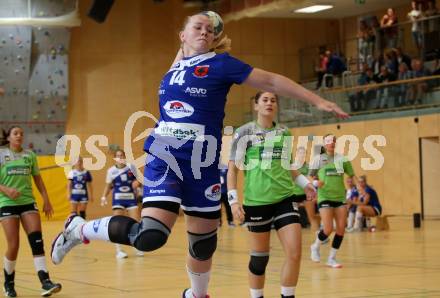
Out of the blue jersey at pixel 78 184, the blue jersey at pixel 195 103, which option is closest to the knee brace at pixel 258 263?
the blue jersey at pixel 195 103

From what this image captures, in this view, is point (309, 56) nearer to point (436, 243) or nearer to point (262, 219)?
point (436, 243)

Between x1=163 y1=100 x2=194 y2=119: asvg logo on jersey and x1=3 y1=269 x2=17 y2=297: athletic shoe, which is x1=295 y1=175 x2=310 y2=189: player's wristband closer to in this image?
x1=163 y1=100 x2=194 y2=119: asvg logo on jersey

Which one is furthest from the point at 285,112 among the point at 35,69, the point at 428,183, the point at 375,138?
the point at 35,69

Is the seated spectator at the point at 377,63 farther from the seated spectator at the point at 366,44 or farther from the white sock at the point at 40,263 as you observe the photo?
the white sock at the point at 40,263

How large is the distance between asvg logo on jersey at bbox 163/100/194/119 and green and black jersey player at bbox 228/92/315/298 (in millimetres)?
2269

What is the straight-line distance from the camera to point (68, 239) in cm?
745

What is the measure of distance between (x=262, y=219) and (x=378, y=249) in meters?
9.22

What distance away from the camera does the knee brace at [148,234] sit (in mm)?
6773

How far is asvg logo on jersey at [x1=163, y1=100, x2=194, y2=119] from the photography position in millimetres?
7129

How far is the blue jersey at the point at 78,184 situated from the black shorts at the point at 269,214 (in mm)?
16398

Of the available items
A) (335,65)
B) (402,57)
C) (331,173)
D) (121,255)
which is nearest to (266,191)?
(331,173)

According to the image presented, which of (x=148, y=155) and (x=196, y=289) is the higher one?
(x=148, y=155)

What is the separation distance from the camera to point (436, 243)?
19.1 meters

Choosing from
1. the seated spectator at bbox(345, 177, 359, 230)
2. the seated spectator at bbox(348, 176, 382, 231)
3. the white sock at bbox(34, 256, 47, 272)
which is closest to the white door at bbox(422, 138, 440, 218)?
the seated spectator at bbox(345, 177, 359, 230)
